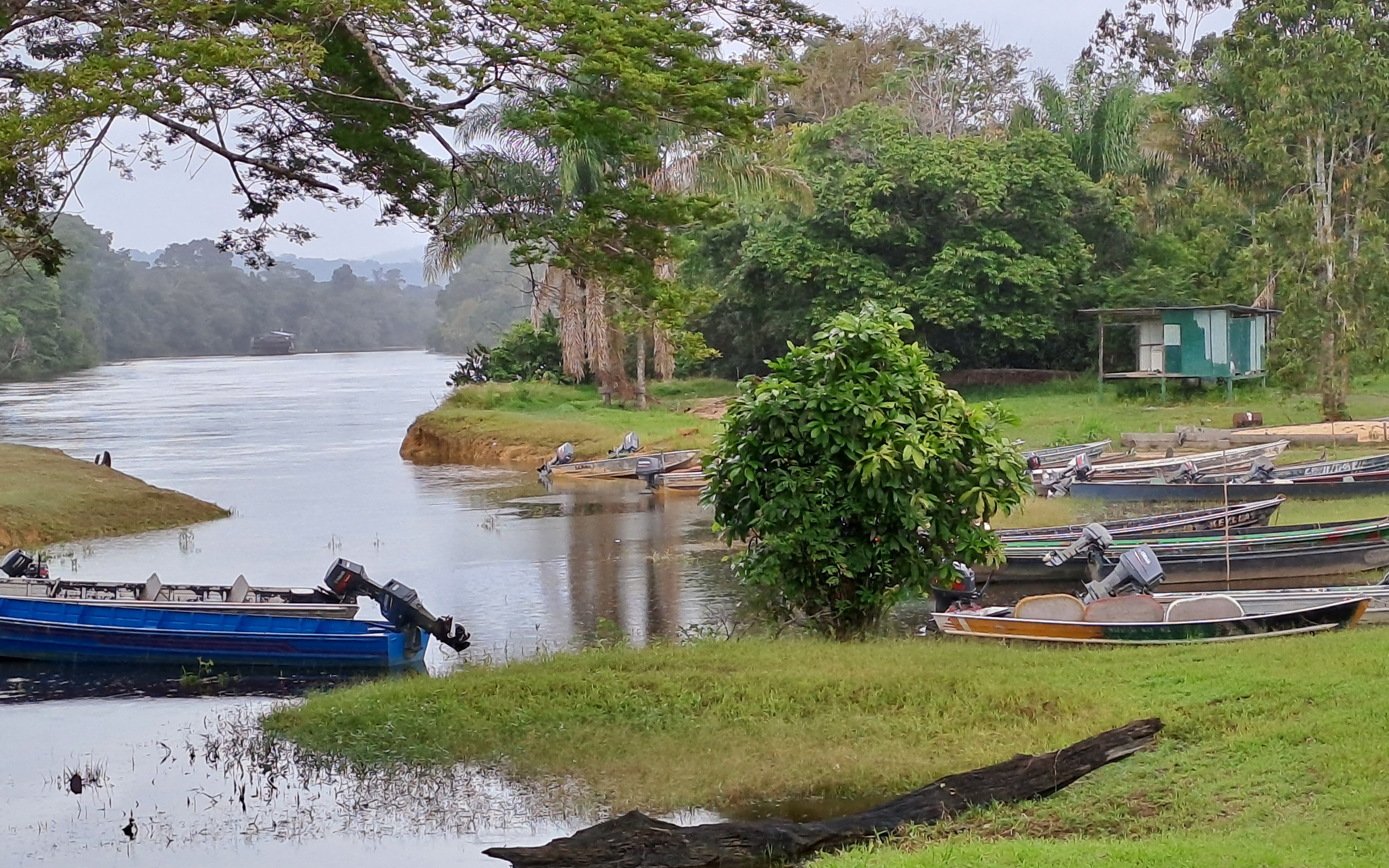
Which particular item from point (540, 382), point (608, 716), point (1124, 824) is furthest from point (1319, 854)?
point (540, 382)

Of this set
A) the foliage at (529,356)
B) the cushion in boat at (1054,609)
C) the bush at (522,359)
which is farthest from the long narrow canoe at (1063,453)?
the foliage at (529,356)

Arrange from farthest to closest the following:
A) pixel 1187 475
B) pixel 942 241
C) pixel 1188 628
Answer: pixel 942 241 → pixel 1187 475 → pixel 1188 628

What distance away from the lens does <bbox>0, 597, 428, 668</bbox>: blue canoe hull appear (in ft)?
55.8

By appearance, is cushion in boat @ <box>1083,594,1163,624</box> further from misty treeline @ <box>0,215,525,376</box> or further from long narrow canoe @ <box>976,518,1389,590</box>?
misty treeline @ <box>0,215,525,376</box>

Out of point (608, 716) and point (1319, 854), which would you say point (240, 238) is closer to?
point (608, 716)

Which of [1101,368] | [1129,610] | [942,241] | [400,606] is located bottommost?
[400,606]

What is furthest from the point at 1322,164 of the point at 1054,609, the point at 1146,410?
the point at 1054,609

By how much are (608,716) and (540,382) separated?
39.2 m

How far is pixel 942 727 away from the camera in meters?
11.4

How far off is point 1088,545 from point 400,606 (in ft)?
27.6

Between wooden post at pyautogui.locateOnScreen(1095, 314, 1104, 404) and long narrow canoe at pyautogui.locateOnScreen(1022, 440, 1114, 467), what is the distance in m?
7.03

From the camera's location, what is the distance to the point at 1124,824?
28.4 feet

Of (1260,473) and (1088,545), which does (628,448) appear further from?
(1088,545)

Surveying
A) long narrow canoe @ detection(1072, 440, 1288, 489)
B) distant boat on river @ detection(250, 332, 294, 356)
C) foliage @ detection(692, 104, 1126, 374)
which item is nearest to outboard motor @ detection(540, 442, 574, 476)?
foliage @ detection(692, 104, 1126, 374)
